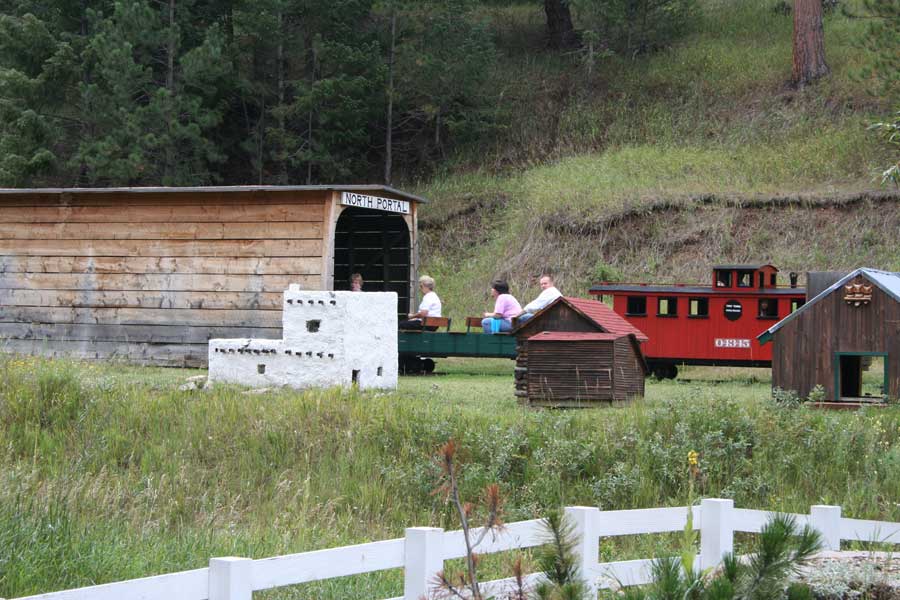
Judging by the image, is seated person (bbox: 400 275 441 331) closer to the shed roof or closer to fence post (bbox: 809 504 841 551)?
the shed roof

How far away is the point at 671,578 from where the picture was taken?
144 inches

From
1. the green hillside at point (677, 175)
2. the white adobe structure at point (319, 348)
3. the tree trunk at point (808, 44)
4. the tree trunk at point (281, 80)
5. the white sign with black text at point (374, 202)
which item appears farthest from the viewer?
the tree trunk at point (281, 80)

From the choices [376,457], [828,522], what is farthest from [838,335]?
[828,522]

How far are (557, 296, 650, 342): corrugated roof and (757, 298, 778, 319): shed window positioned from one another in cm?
478

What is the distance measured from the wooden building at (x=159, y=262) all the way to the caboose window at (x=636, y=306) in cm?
457

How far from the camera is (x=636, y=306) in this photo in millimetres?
19078

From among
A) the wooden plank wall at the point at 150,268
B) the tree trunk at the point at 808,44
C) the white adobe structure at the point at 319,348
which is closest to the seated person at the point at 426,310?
the wooden plank wall at the point at 150,268

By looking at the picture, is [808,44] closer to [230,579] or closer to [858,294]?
[858,294]

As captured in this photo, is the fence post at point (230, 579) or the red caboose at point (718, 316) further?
the red caboose at point (718, 316)

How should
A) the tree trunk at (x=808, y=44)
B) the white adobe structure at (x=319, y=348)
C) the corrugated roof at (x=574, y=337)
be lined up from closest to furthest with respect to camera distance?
the corrugated roof at (x=574, y=337) < the white adobe structure at (x=319, y=348) < the tree trunk at (x=808, y=44)

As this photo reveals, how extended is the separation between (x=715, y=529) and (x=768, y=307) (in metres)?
12.4

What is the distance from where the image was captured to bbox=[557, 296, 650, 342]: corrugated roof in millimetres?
13708

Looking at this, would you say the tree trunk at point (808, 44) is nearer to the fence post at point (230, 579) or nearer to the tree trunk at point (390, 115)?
the tree trunk at point (390, 115)

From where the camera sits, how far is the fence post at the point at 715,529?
670 cm
